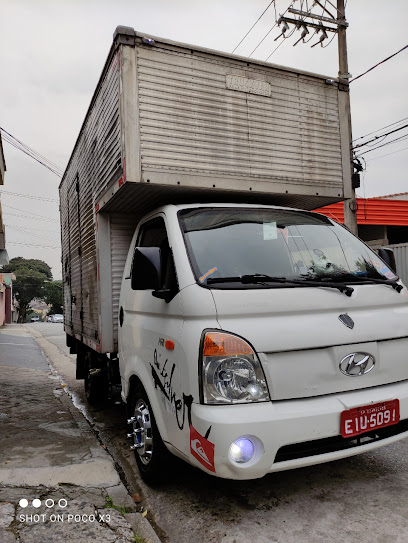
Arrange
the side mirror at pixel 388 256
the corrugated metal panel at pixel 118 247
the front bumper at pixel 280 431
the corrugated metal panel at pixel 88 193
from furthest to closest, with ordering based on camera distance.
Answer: the corrugated metal panel at pixel 118 247
the corrugated metal panel at pixel 88 193
the side mirror at pixel 388 256
the front bumper at pixel 280 431

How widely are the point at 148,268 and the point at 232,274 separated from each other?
1.80 feet

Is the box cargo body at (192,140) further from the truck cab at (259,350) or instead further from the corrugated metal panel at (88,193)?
the truck cab at (259,350)

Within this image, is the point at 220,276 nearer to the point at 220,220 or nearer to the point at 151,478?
the point at 220,220

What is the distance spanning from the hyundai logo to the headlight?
535mm

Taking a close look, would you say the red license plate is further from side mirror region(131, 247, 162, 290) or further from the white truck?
side mirror region(131, 247, 162, 290)

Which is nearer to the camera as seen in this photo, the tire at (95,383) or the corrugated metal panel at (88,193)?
the corrugated metal panel at (88,193)

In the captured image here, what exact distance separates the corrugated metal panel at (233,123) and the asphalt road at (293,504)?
7.86ft

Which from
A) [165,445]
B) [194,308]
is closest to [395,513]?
[165,445]

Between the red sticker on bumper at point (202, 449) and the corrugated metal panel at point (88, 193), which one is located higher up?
the corrugated metal panel at point (88, 193)

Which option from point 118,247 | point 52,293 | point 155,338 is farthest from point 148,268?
point 52,293

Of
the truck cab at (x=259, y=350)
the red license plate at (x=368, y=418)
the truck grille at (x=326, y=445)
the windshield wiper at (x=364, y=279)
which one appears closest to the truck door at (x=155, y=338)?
the truck cab at (x=259, y=350)

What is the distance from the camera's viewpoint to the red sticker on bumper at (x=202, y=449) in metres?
2.28

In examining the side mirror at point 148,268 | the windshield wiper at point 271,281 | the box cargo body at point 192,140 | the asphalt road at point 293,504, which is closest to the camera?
the asphalt road at point 293,504

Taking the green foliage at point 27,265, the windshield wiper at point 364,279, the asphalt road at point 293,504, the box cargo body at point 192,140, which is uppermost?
the green foliage at point 27,265
